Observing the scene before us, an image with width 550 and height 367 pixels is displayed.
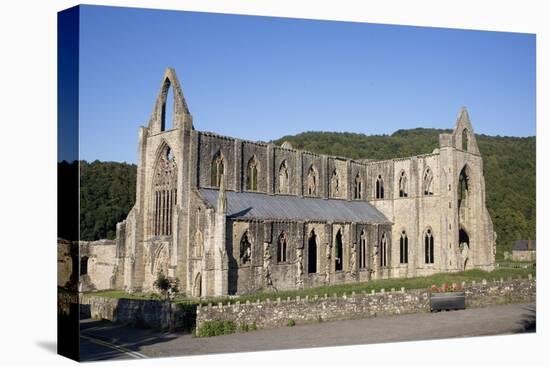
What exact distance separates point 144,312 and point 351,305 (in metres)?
8.85

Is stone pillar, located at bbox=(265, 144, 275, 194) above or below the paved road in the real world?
above

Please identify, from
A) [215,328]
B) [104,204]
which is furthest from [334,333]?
[104,204]

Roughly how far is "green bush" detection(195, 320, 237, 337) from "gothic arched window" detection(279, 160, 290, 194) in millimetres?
20929

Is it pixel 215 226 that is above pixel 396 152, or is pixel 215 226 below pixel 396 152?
below

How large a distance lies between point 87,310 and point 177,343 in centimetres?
571

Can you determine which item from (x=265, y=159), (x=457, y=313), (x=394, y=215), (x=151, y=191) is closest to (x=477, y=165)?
(x=394, y=215)

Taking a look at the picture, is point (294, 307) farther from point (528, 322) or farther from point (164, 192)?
point (164, 192)

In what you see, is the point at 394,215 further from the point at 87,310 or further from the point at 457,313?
the point at 87,310

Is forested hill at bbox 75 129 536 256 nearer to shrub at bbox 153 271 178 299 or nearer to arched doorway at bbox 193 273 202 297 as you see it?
shrub at bbox 153 271 178 299

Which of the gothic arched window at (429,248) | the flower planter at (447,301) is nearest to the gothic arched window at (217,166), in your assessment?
the flower planter at (447,301)

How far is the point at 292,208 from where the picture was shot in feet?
146

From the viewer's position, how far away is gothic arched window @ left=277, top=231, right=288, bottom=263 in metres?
40.7

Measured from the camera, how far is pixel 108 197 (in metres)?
58.7

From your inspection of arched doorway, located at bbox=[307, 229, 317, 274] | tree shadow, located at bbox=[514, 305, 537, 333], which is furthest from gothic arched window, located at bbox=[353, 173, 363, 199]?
tree shadow, located at bbox=[514, 305, 537, 333]
